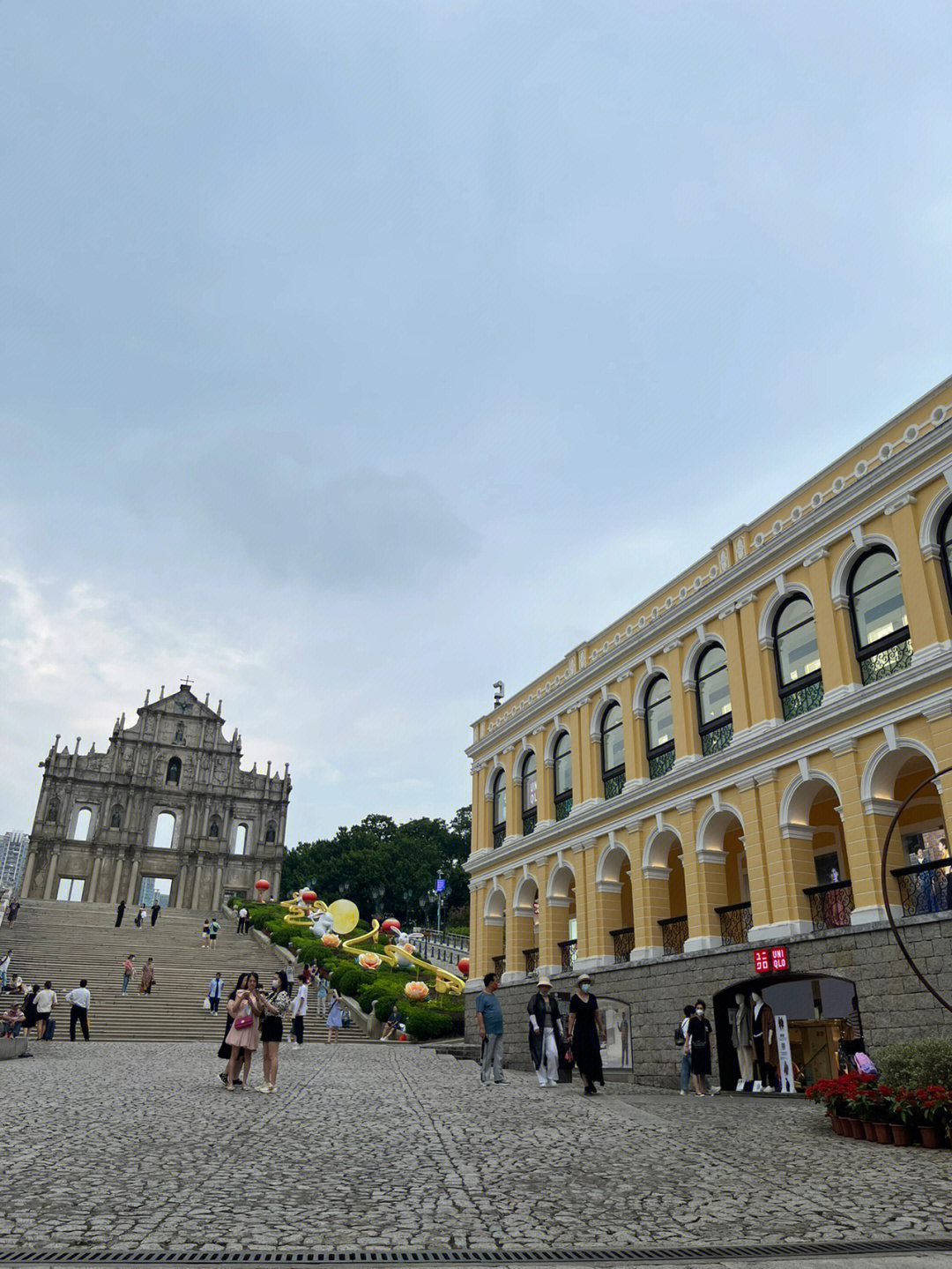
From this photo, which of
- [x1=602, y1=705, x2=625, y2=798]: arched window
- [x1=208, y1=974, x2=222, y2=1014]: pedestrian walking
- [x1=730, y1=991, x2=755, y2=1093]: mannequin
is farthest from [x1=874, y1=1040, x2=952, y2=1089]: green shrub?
[x1=208, y1=974, x2=222, y2=1014]: pedestrian walking

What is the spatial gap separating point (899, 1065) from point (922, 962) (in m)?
5.28

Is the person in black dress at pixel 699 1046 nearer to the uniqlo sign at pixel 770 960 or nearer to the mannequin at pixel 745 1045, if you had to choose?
the mannequin at pixel 745 1045

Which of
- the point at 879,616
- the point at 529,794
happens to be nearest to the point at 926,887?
the point at 879,616

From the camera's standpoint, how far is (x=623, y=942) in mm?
24109

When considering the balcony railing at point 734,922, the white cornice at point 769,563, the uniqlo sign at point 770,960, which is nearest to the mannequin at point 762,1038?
the uniqlo sign at point 770,960

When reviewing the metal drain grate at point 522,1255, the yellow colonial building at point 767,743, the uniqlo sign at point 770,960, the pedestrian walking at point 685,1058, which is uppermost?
the yellow colonial building at point 767,743

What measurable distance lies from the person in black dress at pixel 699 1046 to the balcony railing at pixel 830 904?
3089 millimetres

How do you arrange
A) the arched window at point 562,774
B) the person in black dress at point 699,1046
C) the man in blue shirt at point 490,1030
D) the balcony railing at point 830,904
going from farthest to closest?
the arched window at point 562,774 → the balcony railing at point 830,904 → the person in black dress at point 699,1046 → the man in blue shirt at point 490,1030

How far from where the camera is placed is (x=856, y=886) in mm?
17312

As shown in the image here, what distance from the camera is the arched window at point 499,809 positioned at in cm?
3153

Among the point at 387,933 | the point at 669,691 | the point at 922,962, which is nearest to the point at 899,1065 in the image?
the point at 922,962

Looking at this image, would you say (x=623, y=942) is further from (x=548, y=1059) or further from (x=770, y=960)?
(x=548, y=1059)

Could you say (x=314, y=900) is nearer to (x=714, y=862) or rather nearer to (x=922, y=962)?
(x=714, y=862)

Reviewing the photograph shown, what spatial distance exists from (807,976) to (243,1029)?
1089cm
